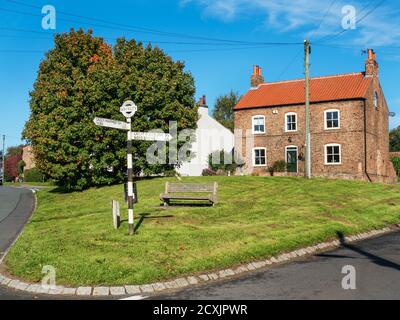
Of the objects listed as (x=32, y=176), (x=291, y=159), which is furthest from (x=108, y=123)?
(x=32, y=176)

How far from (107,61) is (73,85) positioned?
9.82 feet

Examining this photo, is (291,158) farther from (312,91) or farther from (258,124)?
(312,91)

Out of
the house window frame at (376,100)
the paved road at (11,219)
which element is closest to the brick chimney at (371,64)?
the house window frame at (376,100)

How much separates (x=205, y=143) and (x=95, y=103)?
78.5 ft

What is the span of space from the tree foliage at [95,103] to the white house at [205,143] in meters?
16.3

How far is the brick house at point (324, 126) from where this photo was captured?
37344 mm

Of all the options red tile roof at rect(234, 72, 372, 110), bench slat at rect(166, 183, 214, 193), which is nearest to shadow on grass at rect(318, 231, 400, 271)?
bench slat at rect(166, 183, 214, 193)

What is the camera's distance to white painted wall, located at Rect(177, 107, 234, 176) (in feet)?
166

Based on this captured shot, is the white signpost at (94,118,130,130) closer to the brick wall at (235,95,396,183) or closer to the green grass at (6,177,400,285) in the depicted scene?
the green grass at (6,177,400,285)

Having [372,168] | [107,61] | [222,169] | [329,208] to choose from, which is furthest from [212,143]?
[329,208]

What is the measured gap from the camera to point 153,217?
1448 centimetres

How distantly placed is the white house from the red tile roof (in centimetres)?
938

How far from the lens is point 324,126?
3888 cm
